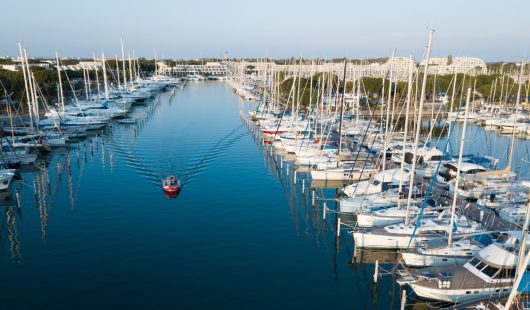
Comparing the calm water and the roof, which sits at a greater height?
the roof

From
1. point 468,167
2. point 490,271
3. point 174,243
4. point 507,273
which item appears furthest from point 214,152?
point 507,273

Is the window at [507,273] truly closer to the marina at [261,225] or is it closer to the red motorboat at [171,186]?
the marina at [261,225]

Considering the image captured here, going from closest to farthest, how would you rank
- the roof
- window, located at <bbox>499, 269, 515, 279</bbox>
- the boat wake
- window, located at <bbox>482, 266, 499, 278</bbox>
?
window, located at <bbox>499, 269, 515, 279</bbox>, window, located at <bbox>482, 266, 499, 278</bbox>, the roof, the boat wake

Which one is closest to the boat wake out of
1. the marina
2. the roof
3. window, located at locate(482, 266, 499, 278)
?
the marina

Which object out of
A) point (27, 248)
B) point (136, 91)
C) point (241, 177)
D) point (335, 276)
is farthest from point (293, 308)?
point (136, 91)

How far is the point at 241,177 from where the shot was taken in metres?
44.2

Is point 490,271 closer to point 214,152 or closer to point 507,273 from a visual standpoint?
point 507,273

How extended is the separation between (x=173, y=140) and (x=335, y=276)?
40.9 m

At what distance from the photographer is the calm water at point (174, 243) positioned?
896 inches

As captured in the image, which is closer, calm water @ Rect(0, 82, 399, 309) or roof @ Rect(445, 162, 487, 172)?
calm water @ Rect(0, 82, 399, 309)

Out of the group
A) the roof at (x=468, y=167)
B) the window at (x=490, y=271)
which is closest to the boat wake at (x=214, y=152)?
the roof at (x=468, y=167)

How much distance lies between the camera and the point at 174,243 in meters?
28.8

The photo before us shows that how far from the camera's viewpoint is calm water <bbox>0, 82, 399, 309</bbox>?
22750 mm

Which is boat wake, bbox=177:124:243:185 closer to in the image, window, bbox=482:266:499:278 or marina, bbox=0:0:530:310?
marina, bbox=0:0:530:310
